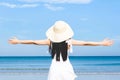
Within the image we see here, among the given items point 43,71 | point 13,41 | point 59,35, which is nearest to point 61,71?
point 59,35

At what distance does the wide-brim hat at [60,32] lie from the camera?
20.1 feet

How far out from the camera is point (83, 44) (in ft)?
20.5

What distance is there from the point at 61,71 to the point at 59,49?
0.99 feet

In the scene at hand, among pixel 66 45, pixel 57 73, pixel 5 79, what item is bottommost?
pixel 5 79

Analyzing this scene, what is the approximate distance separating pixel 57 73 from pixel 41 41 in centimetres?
49

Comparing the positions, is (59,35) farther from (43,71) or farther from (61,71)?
(43,71)

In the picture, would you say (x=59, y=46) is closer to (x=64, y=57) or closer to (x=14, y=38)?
(x=64, y=57)

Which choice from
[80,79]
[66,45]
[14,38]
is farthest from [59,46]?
[80,79]

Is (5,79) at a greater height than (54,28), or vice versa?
(54,28)

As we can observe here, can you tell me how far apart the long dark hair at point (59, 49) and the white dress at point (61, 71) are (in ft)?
0.21

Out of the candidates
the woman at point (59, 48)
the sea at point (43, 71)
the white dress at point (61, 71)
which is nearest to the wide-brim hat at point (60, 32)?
the woman at point (59, 48)

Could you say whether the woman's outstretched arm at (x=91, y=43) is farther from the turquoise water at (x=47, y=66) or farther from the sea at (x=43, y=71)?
the turquoise water at (x=47, y=66)

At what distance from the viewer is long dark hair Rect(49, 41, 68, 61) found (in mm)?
6289

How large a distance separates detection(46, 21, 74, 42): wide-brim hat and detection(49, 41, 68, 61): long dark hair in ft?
0.41
